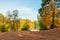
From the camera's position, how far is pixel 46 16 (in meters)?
25.9

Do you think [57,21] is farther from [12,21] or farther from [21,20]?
[21,20]

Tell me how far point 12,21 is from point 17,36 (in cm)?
3029

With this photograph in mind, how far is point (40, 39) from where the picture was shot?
765cm

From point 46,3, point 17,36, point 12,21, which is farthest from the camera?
point 12,21

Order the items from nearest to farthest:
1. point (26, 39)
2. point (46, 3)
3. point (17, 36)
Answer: point (26, 39), point (17, 36), point (46, 3)

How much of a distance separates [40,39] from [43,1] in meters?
18.7

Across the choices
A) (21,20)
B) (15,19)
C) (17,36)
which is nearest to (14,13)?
(15,19)

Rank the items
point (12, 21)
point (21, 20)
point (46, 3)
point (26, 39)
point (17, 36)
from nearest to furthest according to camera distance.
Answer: point (26, 39), point (17, 36), point (46, 3), point (12, 21), point (21, 20)

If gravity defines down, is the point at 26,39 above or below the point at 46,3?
below

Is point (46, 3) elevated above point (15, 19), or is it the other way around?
point (46, 3)

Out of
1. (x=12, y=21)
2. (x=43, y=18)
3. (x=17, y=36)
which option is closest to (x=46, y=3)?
(x=43, y=18)

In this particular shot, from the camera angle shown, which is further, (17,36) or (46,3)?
(46,3)

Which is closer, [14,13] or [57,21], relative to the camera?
[57,21]

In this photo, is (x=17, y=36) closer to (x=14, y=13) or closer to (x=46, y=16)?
(x=46, y=16)
